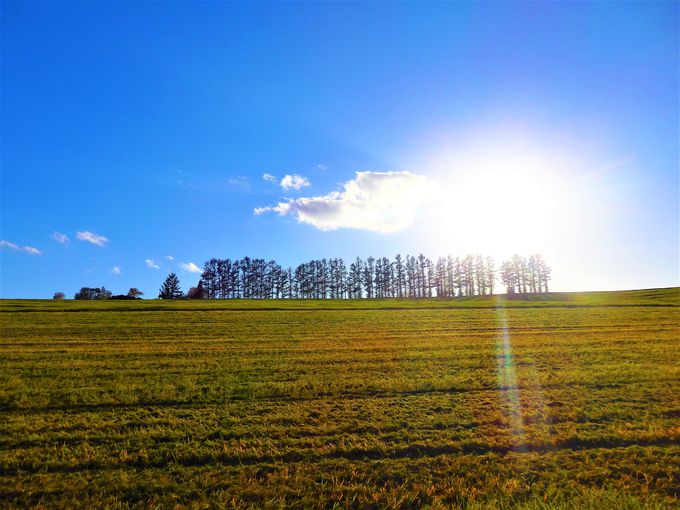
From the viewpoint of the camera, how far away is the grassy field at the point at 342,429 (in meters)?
5.61

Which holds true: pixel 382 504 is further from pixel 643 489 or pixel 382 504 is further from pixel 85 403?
pixel 85 403

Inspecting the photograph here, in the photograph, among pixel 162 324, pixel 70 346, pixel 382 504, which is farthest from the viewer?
pixel 162 324

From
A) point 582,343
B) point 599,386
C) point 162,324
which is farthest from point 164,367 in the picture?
point 582,343

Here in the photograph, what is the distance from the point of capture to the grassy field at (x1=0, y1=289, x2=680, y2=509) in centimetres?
561

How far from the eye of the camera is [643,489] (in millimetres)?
5656

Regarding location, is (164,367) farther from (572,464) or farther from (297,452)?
(572,464)

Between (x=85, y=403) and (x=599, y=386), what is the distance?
15.5 metres

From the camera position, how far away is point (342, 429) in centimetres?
796

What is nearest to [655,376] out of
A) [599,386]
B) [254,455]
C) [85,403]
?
[599,386]

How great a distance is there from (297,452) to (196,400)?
15.0 feet

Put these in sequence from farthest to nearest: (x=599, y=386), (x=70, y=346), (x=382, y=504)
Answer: (x=70, y=346) → (x=599, y=386) → (x=382, y=504)

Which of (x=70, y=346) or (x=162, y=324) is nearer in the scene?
(x=70, y=346)

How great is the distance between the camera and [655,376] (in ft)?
41.0

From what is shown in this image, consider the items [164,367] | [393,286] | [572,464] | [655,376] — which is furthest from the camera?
[393,286]
